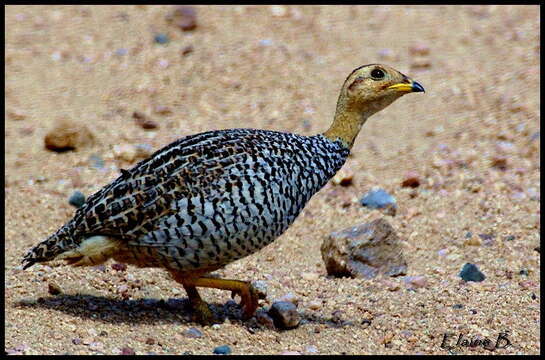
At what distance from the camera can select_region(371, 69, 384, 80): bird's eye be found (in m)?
7.55

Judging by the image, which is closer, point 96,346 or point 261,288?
point 96,346

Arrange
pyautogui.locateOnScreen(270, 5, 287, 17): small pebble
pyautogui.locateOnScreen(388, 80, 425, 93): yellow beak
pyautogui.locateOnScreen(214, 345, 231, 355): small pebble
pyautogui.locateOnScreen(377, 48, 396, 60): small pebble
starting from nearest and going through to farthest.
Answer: pyautogui.locateOnScreen(214, 345, 231, 355): small pebble → pyautogui.locateOnScreen(388, 80, 425, 93): yellow beak → pyautogui.locateOnScreen(377, 48, 396, 60): small pebble → pyautogui.locateOnScreen(270, 5, 287, 17): small pebble

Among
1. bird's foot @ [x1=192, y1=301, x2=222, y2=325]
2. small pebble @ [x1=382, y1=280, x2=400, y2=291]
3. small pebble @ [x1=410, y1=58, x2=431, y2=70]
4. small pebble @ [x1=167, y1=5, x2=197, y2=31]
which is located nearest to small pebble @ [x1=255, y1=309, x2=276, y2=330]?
bird's foot @ [x1=192, y1=301, x2=222, y2=325]

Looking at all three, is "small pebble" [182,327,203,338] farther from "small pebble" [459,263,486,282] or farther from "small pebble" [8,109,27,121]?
"small pebble" [8,109,27,121]

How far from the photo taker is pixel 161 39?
13938mm

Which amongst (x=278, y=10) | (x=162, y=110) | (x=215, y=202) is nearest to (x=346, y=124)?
(x=215, y=202)

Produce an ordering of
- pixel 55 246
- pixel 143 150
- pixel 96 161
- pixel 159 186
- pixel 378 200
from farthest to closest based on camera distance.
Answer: pixel 143 150
pixel 96 161
pixel 378 200
pixel 55 246
pixel 159 186

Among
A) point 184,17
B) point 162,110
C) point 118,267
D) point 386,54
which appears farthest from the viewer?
point 184,17

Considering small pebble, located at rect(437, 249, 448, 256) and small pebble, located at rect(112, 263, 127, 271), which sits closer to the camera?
small pebble, located at rect(112, 263, 127, 271)

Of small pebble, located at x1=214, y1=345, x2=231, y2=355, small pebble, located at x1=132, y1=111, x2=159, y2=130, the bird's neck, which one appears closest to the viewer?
small pebble, located at x1=214, y1=345, x2=231, y2=355

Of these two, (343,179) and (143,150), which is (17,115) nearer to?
(143,150)

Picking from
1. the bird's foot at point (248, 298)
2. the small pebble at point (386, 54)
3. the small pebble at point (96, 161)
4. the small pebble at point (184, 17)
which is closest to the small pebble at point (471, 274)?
the bird's foot at point (248, 298)

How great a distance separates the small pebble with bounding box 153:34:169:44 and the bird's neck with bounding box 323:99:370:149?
21.9ft

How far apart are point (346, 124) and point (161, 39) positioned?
6.82m
